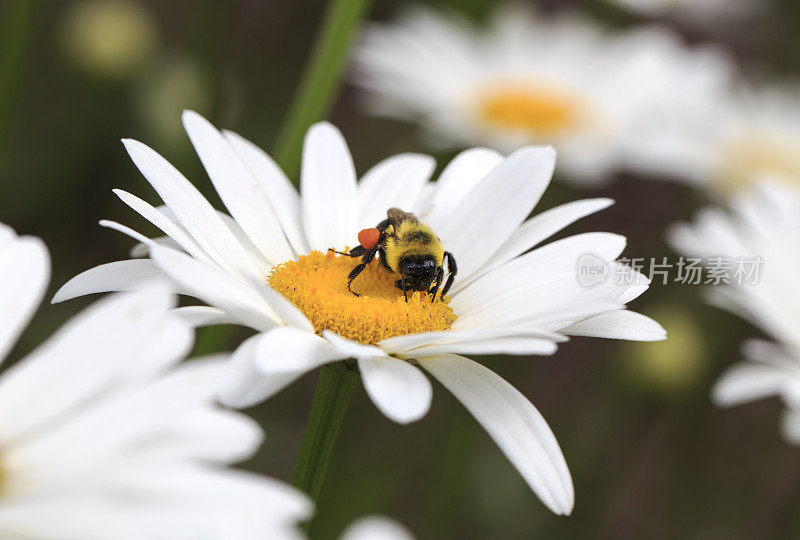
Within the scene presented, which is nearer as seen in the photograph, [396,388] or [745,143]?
[396,388]

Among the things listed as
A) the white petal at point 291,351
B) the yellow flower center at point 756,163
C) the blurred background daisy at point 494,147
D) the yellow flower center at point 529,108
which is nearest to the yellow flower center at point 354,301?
the white petal at point 291,351

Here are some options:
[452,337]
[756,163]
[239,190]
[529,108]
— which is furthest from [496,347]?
[756,163]

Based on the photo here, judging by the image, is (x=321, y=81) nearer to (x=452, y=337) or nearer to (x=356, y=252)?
(x=356, y=252)

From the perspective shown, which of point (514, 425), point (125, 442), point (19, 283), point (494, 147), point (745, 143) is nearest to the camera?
point (125, 442)

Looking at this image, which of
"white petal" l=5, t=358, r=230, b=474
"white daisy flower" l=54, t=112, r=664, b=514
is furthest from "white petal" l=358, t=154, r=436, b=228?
"white petal" l=5, t=358, r=230, b=474

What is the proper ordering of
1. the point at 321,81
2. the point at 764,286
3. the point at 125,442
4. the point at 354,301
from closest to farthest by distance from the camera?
the point at 125,442
the point at 354,301
the point at 321,81
the point at 764,286

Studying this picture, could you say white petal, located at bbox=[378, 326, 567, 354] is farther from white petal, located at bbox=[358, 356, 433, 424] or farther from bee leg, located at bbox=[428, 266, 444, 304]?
bee leg, located at bbox=[428, 266, 444, 304]

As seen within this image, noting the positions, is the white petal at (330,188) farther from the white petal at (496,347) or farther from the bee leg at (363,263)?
the white petal at (496,347)

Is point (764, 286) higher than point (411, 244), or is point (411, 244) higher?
point (764, 286)
